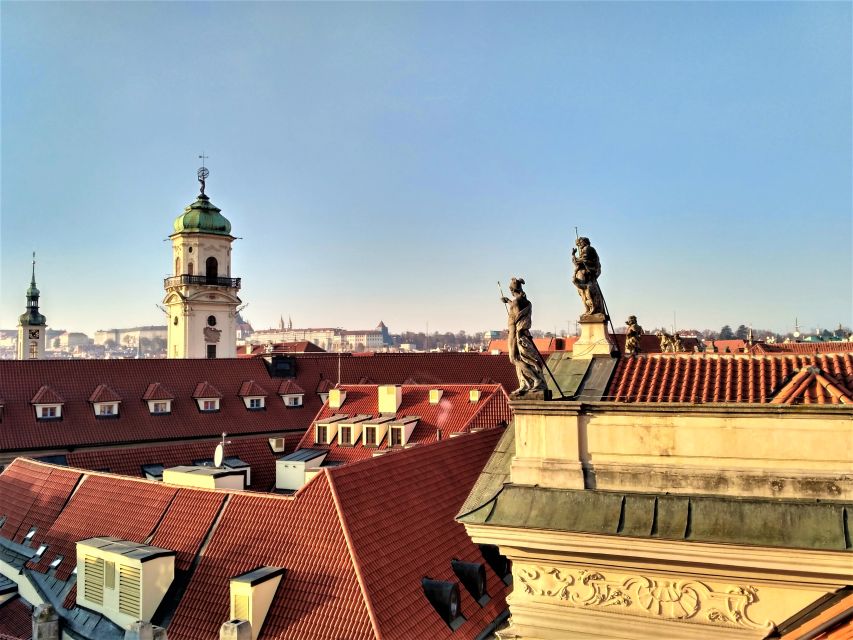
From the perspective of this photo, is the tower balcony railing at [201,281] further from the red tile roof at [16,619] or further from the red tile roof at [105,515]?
the red tile roof at [16,619]

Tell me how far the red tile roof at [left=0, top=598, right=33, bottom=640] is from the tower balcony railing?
44477 millimetres

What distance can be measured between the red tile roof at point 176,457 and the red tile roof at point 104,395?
369 cm

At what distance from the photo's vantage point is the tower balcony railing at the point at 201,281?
6469 centimetres

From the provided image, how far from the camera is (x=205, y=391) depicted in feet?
156

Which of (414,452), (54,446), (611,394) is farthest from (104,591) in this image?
(54,446)

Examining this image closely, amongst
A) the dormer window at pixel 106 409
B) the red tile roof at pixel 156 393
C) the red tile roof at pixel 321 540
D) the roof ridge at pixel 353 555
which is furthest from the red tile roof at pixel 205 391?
the roof ridge at pixel 353 555

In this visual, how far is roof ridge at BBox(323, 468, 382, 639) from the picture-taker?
54.3ft

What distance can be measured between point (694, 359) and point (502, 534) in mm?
4658

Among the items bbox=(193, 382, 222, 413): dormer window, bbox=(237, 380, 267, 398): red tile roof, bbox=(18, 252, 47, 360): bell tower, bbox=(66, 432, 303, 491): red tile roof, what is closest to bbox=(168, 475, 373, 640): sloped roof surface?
bbox=(66, 432, 303, 491): red tile roof

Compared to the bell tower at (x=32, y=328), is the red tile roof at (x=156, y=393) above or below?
below

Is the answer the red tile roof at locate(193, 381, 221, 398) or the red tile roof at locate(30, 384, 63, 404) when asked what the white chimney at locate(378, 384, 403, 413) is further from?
the red tile roof at locate(30, 384, 63, 404)

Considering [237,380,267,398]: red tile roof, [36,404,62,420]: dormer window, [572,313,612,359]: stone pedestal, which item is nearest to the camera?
[572,313,612,359]: stone pedestal

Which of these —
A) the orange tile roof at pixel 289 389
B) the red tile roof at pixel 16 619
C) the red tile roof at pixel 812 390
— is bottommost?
the red tile roof at pixel 16 619

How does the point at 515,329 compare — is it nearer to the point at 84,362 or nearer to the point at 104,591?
the point at 104,591
